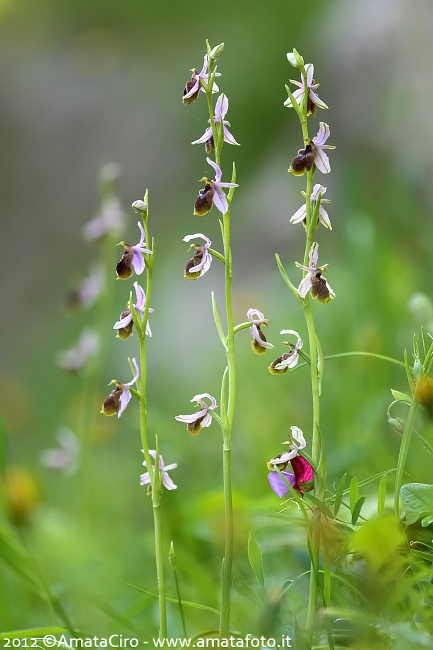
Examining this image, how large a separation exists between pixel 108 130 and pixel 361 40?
1900mm

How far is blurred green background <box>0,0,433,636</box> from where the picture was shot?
3.34 feet

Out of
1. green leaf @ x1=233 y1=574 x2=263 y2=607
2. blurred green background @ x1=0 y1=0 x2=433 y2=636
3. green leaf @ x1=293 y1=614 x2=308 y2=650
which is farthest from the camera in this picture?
blurred green background @ x1=0 y1=0 x2=433 y2=636

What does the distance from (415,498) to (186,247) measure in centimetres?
216

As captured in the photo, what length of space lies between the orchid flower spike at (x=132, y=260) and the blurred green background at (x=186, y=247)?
0.70ft

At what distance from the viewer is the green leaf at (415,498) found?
58 centimetres

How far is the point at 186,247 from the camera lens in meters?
2.67

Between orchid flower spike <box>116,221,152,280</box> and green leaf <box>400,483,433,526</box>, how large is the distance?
1.00ft

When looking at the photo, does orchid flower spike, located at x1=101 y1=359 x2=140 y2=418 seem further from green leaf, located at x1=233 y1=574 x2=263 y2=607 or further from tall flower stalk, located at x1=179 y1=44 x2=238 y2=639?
green leaf, located at x1=233 y1=574 x2=263 y2=607

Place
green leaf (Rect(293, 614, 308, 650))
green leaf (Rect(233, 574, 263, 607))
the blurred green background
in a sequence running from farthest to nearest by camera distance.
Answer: the blurred green background
green leaf (Rect(233, 574, 263, 607))
green leaf (Rect(293, 614, 308, 650))

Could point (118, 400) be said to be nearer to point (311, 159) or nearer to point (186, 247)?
point (311, 159)

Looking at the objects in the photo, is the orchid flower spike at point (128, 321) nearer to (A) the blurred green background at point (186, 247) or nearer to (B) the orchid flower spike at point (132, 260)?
(B) the orchid flower spike at point (132, 260)

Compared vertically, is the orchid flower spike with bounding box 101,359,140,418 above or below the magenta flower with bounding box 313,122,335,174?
below

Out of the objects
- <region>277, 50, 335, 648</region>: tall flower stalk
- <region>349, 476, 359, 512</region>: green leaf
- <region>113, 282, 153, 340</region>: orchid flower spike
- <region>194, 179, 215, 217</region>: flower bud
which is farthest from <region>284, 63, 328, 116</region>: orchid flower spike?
<region>349, 476, 359, 512</region>: green leaf

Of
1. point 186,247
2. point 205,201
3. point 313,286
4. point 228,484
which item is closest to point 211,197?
point 205,201
